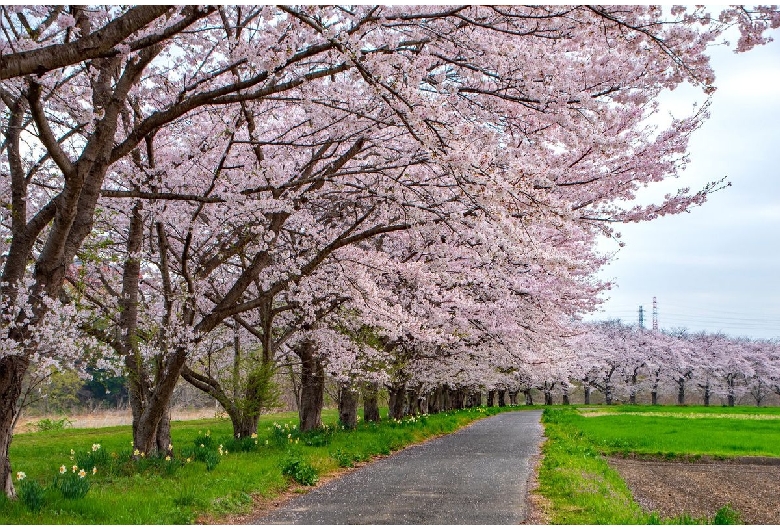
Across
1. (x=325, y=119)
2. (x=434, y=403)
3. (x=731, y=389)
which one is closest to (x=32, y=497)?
(x=325, y=119)

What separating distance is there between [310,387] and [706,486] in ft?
33.1

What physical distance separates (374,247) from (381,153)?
22.6ft

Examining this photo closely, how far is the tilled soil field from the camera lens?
11250 mm

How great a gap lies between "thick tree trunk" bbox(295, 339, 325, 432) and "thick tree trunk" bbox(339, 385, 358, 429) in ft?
3.84

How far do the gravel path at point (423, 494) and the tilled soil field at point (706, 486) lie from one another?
2.55 meters

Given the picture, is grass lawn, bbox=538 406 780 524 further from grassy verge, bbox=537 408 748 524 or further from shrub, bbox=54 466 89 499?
shrub, bbox=54 466 89 499

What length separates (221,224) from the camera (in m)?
12.6

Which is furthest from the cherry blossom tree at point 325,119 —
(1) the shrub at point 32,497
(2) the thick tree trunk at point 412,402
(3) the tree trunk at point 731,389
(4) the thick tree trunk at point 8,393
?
(3) the tree trunk at point 731,389

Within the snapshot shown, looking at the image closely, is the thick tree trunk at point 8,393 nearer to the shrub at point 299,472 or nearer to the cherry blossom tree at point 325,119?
the cherry blossom tree at point 325,119

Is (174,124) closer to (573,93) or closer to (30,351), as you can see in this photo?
(30,351)

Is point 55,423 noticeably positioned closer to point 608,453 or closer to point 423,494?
point 423,494

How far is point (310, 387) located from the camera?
59.6 ft

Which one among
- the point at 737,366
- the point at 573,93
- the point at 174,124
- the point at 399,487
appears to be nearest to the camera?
the point at 573,93

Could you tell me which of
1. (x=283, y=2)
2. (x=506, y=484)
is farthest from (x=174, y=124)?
(x=506, y=484)
